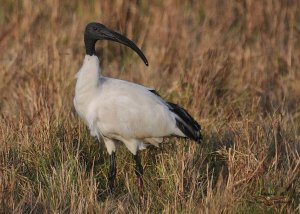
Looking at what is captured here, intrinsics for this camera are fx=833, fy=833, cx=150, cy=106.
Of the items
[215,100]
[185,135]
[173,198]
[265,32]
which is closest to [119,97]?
[185,135]

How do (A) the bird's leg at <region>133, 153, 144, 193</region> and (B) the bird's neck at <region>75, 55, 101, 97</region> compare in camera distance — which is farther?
(B) the bird's neck at <region>75, 55, 101, 97</region>

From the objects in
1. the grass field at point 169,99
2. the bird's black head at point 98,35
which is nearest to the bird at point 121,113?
the bird's black head at point 98,35

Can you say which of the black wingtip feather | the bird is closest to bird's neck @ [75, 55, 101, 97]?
the bird

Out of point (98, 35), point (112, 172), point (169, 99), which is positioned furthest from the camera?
point (169, 99)

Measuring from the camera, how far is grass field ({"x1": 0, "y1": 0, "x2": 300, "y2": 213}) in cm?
471

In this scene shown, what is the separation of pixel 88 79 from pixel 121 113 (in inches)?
12.6

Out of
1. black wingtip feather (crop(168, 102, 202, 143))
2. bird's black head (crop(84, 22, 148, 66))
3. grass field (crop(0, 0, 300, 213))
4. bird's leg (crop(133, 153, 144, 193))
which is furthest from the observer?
bird's black head (crop(84, 22, 148, 66))

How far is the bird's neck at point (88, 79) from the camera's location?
18.2ft

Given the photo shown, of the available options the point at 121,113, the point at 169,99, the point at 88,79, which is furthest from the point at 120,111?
the point at 169,99

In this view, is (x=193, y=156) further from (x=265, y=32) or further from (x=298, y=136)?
(x=265, y=32)

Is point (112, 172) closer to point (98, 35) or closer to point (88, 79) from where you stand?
point (88, 79)

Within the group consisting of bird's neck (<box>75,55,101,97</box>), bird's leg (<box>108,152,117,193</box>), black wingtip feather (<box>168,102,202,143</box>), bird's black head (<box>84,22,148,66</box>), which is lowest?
bird's leg (<box>108,152,117,193</box>)

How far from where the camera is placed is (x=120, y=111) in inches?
217

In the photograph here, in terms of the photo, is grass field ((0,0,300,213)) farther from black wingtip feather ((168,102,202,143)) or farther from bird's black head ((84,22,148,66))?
bird's black head ((84,22,148,66))
